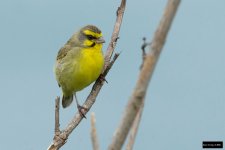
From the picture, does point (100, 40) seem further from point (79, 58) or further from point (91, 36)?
point (79, 58)

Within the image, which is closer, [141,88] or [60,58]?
[141,88]

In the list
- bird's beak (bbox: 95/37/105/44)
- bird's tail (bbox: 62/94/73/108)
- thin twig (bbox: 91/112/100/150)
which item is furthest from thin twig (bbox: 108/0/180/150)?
bird's tail (bbox: 62/94/73/108)

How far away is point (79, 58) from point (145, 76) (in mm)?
4876

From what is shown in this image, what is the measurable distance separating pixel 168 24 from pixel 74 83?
5084mm

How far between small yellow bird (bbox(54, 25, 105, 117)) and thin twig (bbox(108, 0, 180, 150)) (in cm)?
451

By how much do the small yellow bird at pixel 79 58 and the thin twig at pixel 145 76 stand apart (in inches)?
178

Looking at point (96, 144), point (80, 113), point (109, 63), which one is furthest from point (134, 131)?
point (109, 63)

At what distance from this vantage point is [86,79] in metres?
6.04

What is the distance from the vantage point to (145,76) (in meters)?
1.33

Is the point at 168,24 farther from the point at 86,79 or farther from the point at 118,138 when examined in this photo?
the point at 86,79

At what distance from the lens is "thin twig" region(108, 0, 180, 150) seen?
1275 mm

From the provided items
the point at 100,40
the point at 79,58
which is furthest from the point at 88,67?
the point at 100,40

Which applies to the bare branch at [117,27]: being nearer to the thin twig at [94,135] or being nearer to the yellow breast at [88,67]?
the yellow breast at [88,67]

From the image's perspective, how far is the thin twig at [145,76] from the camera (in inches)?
50.2
